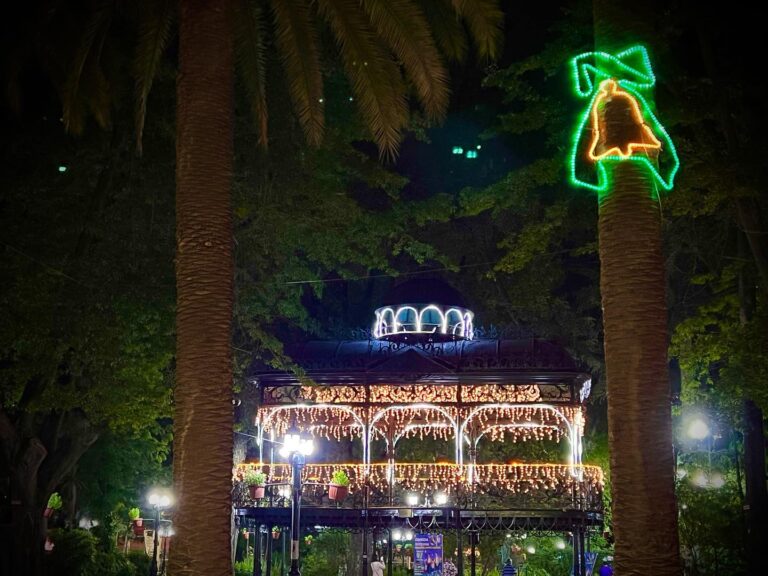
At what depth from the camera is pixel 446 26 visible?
14594 mm

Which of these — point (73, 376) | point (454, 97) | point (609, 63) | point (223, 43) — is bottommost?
point (73, 376)

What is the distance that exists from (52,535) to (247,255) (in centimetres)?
1183

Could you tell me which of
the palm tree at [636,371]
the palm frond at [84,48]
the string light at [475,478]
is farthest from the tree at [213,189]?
the string light at [475,478]

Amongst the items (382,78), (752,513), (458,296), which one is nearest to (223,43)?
(382,78)

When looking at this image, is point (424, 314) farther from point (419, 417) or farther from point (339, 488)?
point (339, 488)

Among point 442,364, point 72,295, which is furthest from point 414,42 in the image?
point 442,364

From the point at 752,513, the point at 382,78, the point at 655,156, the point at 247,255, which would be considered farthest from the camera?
the point at 247,255

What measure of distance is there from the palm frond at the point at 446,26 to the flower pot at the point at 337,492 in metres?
13.6

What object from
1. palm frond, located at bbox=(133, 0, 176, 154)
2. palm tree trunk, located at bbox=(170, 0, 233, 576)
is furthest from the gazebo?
palm tree trunk, located at bbox=(170, 0, 233, 576)

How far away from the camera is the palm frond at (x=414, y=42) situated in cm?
1211

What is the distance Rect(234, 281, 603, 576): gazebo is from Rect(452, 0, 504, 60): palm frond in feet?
45.5

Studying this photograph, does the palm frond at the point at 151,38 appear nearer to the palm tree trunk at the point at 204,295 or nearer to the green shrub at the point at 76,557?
the palm tree trunk at the point at 204,295

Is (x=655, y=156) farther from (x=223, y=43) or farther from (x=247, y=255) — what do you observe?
(x=247, y=255)

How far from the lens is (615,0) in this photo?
→ 10.0m
